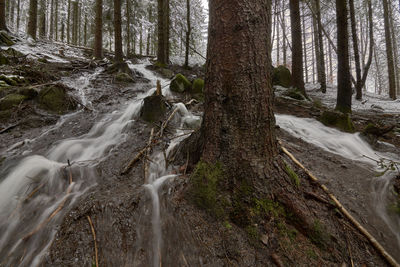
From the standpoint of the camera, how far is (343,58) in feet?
16.8

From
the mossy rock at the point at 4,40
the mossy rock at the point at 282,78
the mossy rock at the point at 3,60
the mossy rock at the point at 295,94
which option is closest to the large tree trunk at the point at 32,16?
the mossy rock at the point at 4,40

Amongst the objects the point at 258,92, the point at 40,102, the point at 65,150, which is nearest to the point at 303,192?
the point at 258,92

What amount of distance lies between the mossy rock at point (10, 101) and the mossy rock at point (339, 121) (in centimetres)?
688

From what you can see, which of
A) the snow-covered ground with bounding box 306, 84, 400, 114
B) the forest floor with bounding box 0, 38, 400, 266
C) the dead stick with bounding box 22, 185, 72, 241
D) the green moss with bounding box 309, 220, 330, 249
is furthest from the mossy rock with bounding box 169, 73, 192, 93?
the green moss with bounding box 309, 220, 330, 249

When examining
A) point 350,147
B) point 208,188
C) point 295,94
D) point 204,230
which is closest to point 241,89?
point 208,188

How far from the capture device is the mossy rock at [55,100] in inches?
175

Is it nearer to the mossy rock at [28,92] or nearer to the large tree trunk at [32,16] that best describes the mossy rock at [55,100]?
the mossy rock at [28,92]

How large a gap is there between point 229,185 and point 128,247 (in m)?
0.99

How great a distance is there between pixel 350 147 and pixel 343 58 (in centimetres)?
314

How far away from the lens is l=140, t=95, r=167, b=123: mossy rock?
3.99 m

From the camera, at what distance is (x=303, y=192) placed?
5.97 ft

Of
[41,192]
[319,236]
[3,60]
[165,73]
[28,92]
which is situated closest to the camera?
[319,236]

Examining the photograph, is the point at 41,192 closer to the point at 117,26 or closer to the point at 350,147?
the point at 350,147

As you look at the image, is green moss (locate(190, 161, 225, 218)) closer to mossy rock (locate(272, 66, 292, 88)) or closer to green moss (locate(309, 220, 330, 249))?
green moss (locate(309, 220, 330, 249))
